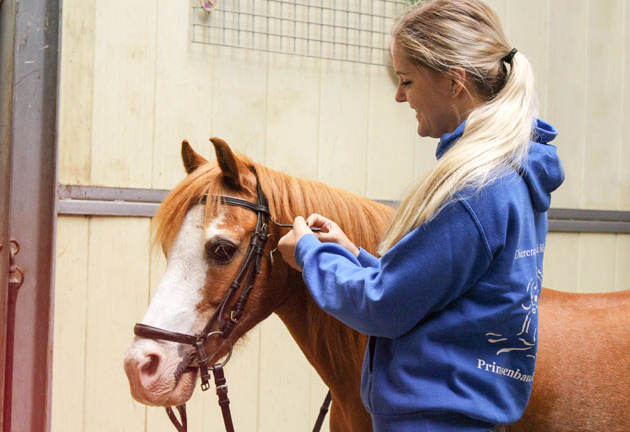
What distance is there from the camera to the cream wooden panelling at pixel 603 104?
2609 mm

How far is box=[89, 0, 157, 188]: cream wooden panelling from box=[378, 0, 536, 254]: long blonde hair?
1.16m

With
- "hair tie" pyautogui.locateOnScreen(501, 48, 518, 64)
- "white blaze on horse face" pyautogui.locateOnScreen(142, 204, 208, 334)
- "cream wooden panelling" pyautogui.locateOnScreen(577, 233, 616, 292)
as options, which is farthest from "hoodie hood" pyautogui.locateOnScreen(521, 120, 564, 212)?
"cream wooden panelling" pyautogui.locateOnScreen(577, 233, 616, 292)

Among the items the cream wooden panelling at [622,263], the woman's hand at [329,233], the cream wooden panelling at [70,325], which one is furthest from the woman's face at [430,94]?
the cream wooden panelling at [622,263]

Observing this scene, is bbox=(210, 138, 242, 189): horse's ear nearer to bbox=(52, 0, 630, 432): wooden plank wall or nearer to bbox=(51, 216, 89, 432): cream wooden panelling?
bbox=(52, 0, 630, 432): wooden plank wall

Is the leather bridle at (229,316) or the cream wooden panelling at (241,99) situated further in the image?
the cream wooden panelling at (241,99)

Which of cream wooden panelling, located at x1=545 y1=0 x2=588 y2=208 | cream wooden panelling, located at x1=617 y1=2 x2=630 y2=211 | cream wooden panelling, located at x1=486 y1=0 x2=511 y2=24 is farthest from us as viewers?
cream wooden panelling, located at x1=617 y1=2 x2=630 y2=211

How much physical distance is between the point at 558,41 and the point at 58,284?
2.11 m

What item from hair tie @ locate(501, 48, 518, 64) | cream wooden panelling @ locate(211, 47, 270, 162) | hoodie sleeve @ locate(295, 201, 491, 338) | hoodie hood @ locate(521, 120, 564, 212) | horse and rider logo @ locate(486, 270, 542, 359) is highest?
cream wooden panelling @ locate(211, 47, 270, 162)

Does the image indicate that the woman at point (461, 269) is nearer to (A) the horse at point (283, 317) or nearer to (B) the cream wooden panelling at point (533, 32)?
(A) the horse at point (283, 317)

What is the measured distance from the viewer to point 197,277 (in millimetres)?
1133

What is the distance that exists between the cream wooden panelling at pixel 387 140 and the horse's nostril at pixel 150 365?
4.31 ft

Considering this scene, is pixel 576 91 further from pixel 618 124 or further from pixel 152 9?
pixel 152 9

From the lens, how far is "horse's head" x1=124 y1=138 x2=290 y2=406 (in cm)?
109

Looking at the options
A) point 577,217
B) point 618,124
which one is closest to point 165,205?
point 577,217
